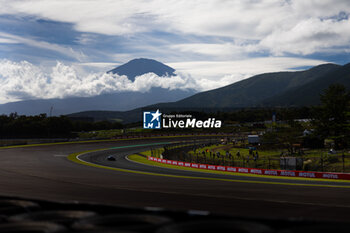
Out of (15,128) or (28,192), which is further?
(15,128)

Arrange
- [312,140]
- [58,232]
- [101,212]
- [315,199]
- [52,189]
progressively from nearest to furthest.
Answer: [58,232], [101,212], [315,199], [52,189], [312,140]

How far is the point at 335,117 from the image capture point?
69.9 m

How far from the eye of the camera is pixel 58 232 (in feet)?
16.8

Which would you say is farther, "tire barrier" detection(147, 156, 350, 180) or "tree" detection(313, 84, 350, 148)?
"tree" detection(313, 84, 350, 148)

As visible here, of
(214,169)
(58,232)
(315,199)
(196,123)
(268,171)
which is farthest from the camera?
(196,123)

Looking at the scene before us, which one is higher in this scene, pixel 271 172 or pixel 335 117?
pixel 335 117

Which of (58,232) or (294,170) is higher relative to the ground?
(58,232)

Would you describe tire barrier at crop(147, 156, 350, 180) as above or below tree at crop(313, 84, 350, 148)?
below

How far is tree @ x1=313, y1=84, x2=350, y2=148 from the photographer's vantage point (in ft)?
223

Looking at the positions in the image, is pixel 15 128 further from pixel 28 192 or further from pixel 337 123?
pixel 28 192

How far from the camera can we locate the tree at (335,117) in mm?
68000

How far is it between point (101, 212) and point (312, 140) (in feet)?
221

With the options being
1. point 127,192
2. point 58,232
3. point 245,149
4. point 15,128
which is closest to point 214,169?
point 127,192

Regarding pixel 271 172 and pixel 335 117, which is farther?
pixel 335 117
